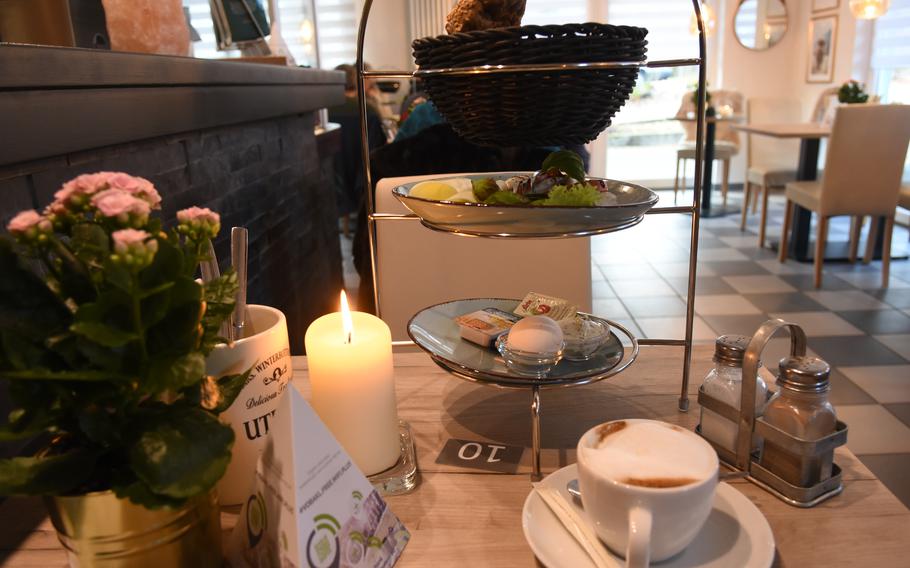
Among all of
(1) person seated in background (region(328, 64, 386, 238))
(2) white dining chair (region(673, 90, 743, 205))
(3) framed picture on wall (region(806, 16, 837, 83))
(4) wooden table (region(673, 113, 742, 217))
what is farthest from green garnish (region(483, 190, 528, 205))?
(3) framed picture on wall (region(806, 16, 837, 83))

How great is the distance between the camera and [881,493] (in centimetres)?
63

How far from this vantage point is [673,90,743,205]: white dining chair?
17.6 feet

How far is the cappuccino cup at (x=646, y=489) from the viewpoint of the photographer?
1.51 feet

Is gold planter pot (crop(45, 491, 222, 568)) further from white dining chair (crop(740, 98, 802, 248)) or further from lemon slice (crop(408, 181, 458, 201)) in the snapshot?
white dining chair (crop(740, 98, 802, 248))

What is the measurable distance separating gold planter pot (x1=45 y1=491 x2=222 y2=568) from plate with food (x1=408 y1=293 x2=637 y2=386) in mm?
314

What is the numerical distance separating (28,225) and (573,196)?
0.48 metres

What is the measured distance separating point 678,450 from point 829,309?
9.78ft

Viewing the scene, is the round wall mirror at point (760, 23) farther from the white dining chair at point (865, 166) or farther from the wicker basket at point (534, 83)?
the wicker basket at point (534, 83)

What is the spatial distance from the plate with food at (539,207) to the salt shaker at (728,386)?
163 mm

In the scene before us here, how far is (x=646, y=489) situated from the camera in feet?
1.50

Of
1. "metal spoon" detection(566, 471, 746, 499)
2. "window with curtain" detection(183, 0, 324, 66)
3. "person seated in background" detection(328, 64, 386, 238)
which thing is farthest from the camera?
"window with curtain" detection(183, 0, 324, 66)

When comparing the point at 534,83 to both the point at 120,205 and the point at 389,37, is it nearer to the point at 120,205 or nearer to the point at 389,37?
the point at 120,205

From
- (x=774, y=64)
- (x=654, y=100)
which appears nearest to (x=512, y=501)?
(x=654, y=100)

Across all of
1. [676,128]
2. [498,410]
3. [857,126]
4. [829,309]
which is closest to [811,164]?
[857,126]
